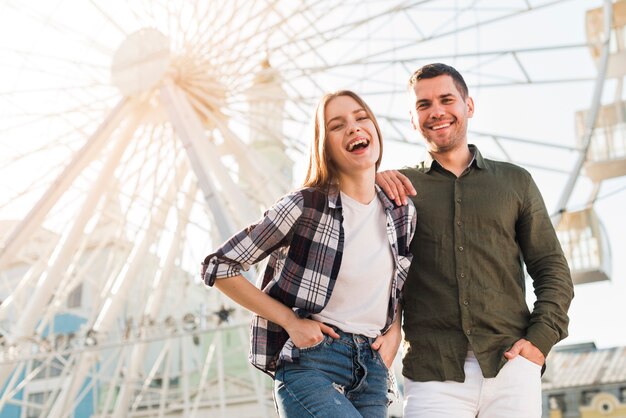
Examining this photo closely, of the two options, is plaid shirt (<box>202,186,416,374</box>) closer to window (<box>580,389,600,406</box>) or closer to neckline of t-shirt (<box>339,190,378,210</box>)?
neckline of t-shirt (<box>339,190,378,210</box>)

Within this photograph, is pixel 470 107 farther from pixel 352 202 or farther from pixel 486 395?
pixel 486 395

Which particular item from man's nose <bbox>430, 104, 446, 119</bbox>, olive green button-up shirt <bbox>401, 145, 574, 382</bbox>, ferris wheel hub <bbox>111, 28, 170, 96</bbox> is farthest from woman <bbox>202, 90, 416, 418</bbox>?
ferris wheel hub <bbox>111, 28, 170, 96</bbox>

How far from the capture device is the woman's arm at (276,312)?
2719 millimetres

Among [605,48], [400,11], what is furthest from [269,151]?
[605,48]

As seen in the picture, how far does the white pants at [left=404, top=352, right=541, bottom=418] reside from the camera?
2930mm

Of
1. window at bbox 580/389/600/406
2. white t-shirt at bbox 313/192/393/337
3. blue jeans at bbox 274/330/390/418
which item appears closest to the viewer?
blue jeans at bbox 274/330/390/418

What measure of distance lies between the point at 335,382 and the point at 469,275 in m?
0.68

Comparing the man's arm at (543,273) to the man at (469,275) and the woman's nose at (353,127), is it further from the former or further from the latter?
the woman's nose at (353,127)

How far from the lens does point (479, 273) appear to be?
3115 millimetres

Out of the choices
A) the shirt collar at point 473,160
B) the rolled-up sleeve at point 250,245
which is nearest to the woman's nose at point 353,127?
the rolled-up sleeve at point 250,245

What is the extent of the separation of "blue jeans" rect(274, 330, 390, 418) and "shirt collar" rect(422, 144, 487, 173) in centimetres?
81

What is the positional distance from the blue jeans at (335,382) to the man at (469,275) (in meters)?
0.25

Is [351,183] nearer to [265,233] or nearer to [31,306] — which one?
[265,233]

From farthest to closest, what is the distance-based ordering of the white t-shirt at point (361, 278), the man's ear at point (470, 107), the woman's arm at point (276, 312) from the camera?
1. the man's ear at point (470, 107)
2. the white t-shirt at point (361, 278)
3. the woman's arm at point (276, 312)
